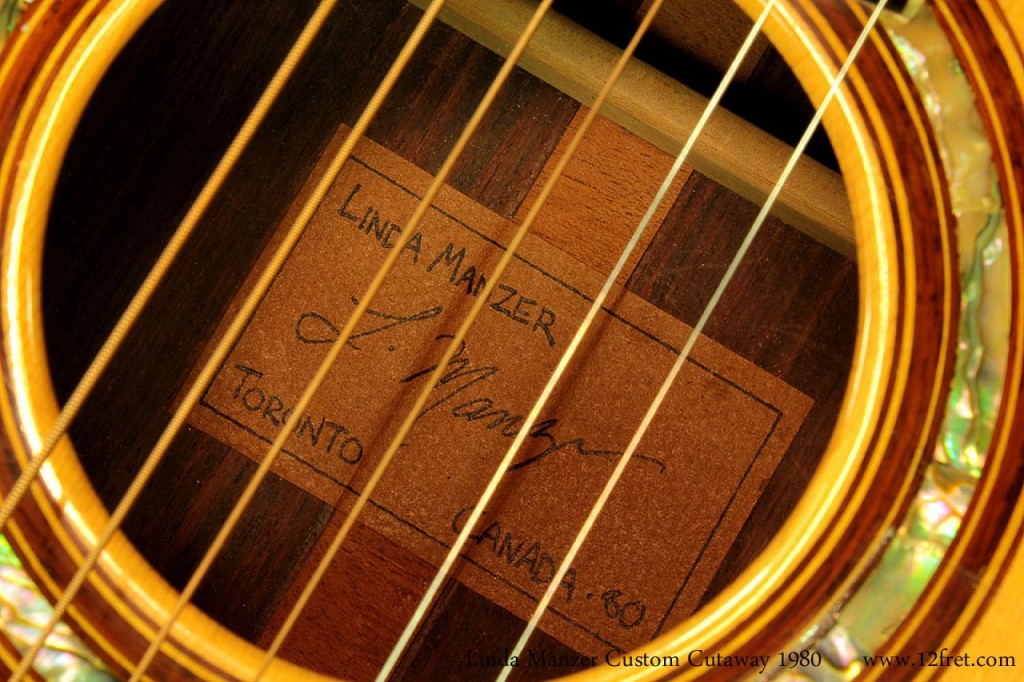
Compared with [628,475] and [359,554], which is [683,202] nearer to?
[628,475]

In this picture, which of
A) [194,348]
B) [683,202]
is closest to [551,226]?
[683,202]

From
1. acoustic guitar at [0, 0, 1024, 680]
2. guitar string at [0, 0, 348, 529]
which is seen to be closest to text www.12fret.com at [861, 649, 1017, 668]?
acoustic guitar at [0, 0, 1024, 680]

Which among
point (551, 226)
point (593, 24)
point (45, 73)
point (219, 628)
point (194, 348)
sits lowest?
point (219, 628)

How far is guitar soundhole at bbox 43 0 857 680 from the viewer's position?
0.75 m

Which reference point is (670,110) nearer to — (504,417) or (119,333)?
(504,417)

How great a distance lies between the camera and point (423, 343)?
0.75 metres

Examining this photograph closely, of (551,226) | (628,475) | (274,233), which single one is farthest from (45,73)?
(628,475)

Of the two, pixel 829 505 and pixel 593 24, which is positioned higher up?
pixel 593 24

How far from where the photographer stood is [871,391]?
20.2 inches

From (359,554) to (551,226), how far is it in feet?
1.04

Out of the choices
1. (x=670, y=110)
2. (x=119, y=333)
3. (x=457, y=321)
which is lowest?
(x=119, y=333)

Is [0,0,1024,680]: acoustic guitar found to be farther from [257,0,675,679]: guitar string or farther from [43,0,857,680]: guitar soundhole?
[257,0,675,679]: guitar string

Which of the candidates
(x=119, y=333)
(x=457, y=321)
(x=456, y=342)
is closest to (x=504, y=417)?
(x=457, y=321)

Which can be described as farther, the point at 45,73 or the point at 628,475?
the point at 628,475
